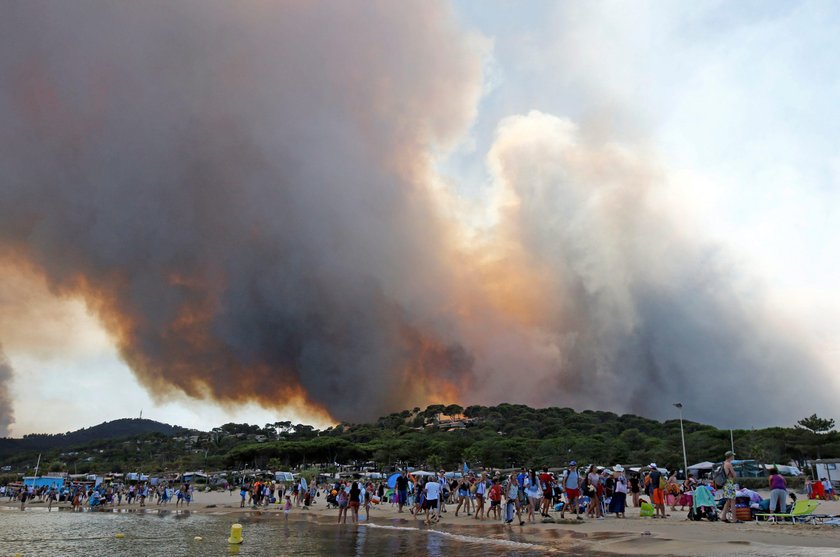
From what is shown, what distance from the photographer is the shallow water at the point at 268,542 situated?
15375 millimetres

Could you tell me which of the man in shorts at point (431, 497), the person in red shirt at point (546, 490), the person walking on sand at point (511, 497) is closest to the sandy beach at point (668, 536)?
the person walking on sand at point (511, 497)

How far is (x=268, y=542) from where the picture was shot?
62.2 feet

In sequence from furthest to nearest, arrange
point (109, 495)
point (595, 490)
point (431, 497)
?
1. point (109, 495)
2. point (431, 497)
3. point (595, 490)

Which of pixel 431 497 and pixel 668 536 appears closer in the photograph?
pixel 668 536

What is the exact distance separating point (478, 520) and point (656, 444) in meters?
76.9

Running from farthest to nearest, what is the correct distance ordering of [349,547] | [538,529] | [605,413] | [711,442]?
[605,413] < [711,442] < [538,529] < [349,547]

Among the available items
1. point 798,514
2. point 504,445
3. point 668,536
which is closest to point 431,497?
point 668,536

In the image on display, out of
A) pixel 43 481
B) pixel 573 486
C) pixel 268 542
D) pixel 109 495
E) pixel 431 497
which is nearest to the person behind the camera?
pixel 268 542

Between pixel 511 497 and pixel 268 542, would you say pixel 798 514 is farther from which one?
pixel 268 542

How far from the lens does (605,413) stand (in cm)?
16012

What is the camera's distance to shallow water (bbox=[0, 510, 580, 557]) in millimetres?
15375

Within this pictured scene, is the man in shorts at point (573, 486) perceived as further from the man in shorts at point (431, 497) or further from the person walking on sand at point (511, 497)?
the man in shorts at point (431, 497)

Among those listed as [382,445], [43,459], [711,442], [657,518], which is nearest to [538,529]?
[657,518]

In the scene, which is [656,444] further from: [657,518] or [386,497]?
[657,518]
